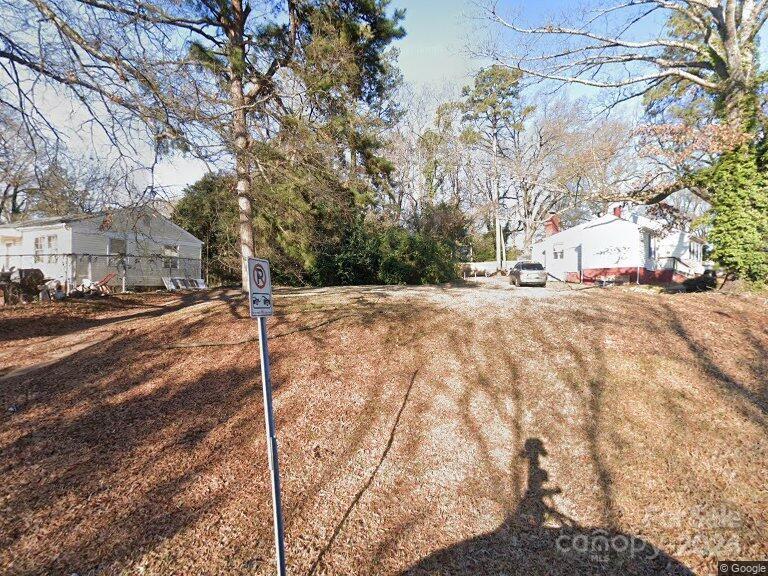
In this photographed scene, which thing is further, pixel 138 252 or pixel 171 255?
pixel 171 255

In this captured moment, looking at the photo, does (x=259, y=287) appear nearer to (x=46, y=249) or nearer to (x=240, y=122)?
(x=240, y=122)

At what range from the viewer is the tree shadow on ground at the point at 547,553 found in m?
2.86

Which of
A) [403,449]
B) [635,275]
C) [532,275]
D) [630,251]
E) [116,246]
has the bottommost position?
[403,449]

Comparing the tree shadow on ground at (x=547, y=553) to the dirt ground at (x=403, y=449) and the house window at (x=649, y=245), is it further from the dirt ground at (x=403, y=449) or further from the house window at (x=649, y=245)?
the house window at (x=649, y=245)

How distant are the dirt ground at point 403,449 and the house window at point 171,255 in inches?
511

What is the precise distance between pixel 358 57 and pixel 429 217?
15149 mm

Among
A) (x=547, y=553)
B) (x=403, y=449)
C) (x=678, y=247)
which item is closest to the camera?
(x=547, y=553)

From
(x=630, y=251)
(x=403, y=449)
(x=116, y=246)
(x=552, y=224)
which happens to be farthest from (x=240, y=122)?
(x=552, y=224)

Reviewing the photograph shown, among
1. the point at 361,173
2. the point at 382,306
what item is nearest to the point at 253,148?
the point at 361,173

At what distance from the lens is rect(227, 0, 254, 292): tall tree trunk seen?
8595mm

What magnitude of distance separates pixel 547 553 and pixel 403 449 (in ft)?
5.29

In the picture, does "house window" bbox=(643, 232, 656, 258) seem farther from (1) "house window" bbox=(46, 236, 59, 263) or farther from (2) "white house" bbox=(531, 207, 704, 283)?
(1) "house window" bbox=(46, 236, 59, 263)

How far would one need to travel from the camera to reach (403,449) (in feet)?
13.6

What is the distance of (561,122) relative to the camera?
96.4ft
